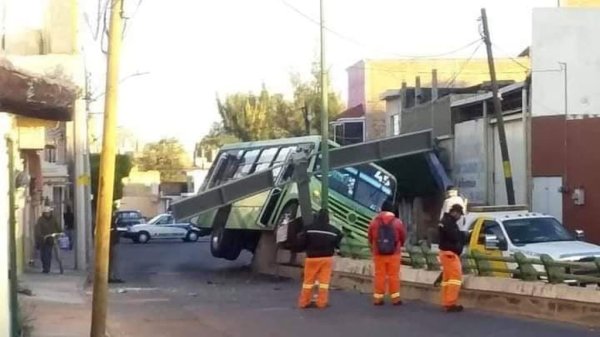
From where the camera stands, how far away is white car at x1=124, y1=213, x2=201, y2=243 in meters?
59.1

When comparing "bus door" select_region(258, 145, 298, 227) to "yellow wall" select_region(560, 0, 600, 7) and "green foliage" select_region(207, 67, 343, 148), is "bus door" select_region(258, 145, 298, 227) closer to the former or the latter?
"yellow wall" select_region(560, 0, 600, 7)

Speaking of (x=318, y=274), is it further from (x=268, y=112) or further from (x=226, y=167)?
(x=268, y=112)

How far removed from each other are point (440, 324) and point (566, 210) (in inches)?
720

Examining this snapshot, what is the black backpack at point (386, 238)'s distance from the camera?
18.4 metres

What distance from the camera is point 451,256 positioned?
57.2ft

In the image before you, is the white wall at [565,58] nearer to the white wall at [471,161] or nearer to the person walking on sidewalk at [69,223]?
the white wall at [471,161]

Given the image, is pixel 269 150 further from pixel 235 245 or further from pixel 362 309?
pixel 362 309

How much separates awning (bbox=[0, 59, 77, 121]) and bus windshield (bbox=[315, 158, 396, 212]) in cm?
2401

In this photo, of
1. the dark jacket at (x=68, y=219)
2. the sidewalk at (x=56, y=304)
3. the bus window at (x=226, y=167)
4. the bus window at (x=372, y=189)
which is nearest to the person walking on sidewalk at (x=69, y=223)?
the dark jacket at (x=68, y=219)

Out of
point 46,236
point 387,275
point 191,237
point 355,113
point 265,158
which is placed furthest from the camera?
point 355,113

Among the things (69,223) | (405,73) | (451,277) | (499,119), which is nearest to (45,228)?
(499,119)

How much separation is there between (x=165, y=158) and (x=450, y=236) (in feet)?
342

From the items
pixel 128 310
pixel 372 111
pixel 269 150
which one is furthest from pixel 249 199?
pixel 372 111

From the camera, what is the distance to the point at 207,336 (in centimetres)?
1556
